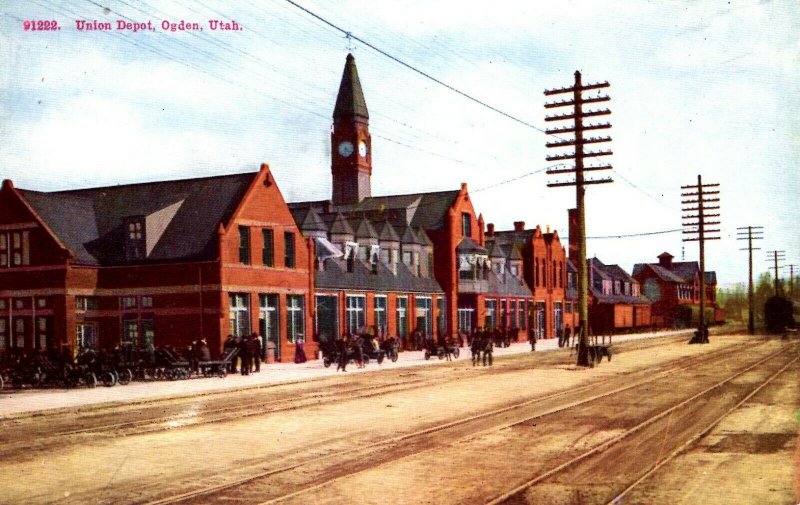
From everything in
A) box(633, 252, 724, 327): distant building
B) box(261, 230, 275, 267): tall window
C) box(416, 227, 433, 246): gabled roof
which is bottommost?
box(633, 252, 724, 327): distant building

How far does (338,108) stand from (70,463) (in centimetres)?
6631

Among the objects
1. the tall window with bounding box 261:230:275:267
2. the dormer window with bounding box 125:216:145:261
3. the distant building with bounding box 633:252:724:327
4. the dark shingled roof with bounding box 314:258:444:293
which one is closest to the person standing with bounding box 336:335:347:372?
the tall window with bounding box 261:230:275:267

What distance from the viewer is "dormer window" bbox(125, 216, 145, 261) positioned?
125ft

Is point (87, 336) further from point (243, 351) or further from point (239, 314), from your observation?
point (243, 351)

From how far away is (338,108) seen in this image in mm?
76812

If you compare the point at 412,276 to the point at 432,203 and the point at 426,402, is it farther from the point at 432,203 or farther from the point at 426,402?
the point at 426,402

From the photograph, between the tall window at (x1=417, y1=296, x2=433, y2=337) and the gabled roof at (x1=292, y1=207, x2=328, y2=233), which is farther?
the tall window at (x1=417, y1=296, x2=433, y2=337)

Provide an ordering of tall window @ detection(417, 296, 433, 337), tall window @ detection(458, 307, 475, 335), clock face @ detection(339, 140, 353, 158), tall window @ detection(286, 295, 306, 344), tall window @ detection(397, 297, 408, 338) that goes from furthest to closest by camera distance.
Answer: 1. clock face @ detection(339, 140, 353, 158)
2. tall window @ detection(458, 307, 475, 335)
3. tall window @ detection(417, 296, 433, 337)
4. tall window @ detection(397, 297, 408, 338)
5. tall window @ detection(286, 295, 306, 344)

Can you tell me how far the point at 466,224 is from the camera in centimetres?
6291

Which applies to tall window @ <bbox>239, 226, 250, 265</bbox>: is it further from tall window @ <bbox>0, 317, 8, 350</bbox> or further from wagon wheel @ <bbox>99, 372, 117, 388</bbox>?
wagon wheel @ <bbox>99, 372, 117, 388</bbox>

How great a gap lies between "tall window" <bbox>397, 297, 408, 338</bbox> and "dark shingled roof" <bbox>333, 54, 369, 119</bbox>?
28.2 meters

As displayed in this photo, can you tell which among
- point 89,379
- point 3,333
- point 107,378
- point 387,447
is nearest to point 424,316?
point 3,333

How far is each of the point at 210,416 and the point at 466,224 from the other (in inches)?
1806

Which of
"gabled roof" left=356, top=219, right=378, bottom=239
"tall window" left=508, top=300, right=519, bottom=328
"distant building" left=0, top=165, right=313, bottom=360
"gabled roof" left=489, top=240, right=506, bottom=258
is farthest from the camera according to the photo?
"tall window" left=508, top=300, right=519, bottom=328
